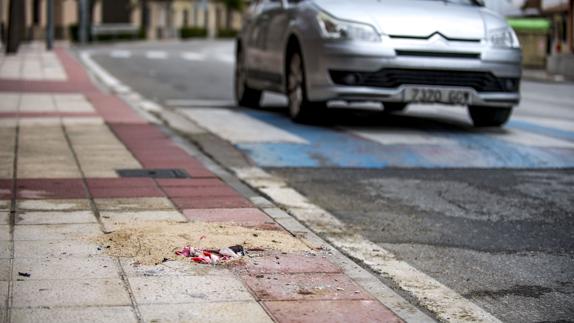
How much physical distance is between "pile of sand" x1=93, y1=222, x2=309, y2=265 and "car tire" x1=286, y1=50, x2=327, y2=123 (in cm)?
580

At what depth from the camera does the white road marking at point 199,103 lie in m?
14.9

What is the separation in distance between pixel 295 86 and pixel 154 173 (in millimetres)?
4116

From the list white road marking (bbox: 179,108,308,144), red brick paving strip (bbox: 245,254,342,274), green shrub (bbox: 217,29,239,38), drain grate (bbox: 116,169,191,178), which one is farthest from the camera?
green shrub (bbox: 217,29,239,38)

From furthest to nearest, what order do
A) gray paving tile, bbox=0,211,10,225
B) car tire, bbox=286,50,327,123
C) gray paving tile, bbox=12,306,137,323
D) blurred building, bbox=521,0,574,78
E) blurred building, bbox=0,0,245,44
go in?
blurred building, bbox=0,0,245,44 < blurred building, bbox=521,0,574,78 < car tire, bbox=286,50,327,123 < gray paving tile, bbox=0,211,10,225 < gray paving tile, bbox=12,306,137,323

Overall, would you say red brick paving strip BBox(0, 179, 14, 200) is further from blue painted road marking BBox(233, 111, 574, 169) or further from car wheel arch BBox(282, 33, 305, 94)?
car wheel arch BBox(282, 33, 305, 94)

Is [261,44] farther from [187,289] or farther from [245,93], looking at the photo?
[187,289]

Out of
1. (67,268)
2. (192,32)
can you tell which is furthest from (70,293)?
(192,32)

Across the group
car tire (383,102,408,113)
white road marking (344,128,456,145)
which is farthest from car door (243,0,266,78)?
white road marking (344,128,456,145)

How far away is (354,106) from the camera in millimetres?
14844

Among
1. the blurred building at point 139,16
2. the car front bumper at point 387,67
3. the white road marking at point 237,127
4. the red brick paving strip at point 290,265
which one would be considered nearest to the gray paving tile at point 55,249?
the red brick paving strip at point 290,265

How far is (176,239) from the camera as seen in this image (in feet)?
18.8

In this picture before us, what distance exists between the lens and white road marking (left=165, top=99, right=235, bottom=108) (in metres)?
14.9

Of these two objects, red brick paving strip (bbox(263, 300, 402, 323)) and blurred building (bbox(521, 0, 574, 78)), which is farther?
blurred building (bbox(521, 0, 574, 78))

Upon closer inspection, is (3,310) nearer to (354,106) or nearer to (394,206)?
(394,206)
